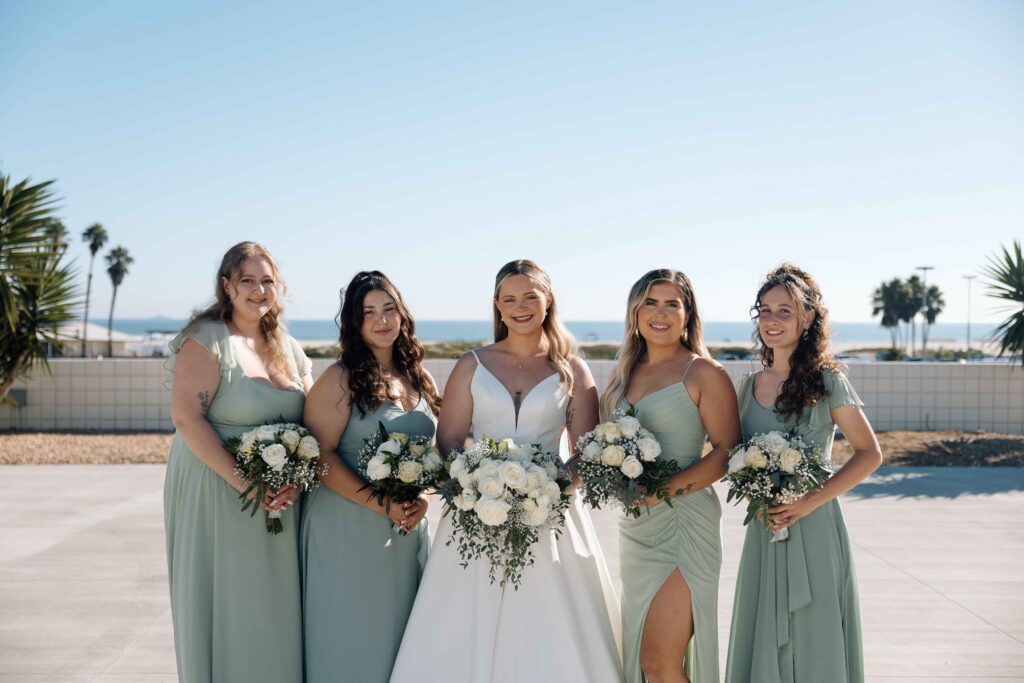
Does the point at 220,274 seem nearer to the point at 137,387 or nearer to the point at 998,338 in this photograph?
the point at 137,387

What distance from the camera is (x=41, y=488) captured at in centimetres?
965

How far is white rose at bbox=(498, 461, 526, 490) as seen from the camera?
3.29m

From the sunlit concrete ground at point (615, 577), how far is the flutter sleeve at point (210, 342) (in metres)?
2.10

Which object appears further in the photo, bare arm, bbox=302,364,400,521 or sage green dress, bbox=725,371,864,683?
bare arm, bbox=302,364,400,521

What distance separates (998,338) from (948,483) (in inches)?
206

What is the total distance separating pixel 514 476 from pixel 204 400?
1692 millimetres

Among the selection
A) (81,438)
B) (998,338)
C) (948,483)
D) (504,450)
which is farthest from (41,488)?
(998,338)

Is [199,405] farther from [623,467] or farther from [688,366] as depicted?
[688,366]

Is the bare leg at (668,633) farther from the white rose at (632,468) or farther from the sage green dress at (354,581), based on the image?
the sage green dress at (354,581)

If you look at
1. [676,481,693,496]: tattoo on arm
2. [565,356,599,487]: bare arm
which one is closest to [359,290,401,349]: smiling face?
[565,356,599,487]: bare arm

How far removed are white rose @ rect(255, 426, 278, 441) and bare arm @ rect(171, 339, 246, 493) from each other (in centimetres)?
25

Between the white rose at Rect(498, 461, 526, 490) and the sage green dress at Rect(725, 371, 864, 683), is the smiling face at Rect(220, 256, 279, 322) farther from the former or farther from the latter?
the sage green dress at Rect(725, 371, 864, 683)

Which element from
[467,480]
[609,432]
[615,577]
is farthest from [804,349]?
[615,577]

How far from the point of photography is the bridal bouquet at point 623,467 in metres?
3.44
